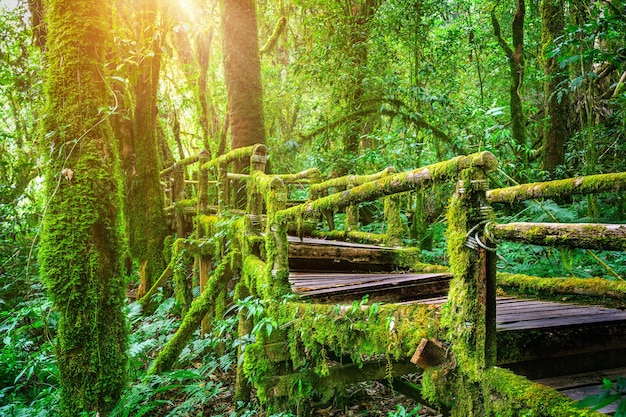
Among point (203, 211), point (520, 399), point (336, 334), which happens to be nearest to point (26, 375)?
point (203, 211)

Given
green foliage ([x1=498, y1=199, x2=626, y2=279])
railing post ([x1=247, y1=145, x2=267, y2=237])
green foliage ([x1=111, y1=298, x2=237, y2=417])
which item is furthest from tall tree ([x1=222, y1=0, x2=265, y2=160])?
green foliage ([x1=498, y1=199, x2=626, y2=279])

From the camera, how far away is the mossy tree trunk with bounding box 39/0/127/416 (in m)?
3.96

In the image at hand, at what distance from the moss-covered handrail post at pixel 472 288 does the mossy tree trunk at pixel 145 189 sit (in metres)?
9.97

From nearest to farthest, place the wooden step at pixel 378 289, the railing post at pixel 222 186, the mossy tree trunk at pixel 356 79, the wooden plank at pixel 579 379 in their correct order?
the wooden plank at pixel 579 379, the wooden step at pixel 378 289, the railing post at pixel 222 186, the mossy tree trunk at pixel 356 79

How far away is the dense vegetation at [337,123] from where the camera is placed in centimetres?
587

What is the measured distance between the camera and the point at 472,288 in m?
2.13

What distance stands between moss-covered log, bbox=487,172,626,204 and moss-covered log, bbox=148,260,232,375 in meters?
4.96

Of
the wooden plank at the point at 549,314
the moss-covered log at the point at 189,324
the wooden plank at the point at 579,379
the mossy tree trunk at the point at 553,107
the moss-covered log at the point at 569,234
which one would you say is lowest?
the moss-covered log at the point at 189,324

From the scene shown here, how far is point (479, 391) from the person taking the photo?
2.13 m

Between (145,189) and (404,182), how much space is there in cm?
993

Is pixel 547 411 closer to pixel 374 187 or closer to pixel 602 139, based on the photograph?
pixel 374 187

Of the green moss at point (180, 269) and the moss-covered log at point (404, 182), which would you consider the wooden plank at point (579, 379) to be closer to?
the moss-covered log at point (404, 182)

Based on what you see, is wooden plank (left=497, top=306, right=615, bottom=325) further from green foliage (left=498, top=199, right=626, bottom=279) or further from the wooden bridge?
green foliage (left=498, top=199, right=626, bottom=279)

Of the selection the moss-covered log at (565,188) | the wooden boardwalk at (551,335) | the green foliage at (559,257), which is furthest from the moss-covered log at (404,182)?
the green foliage at (559,257)
